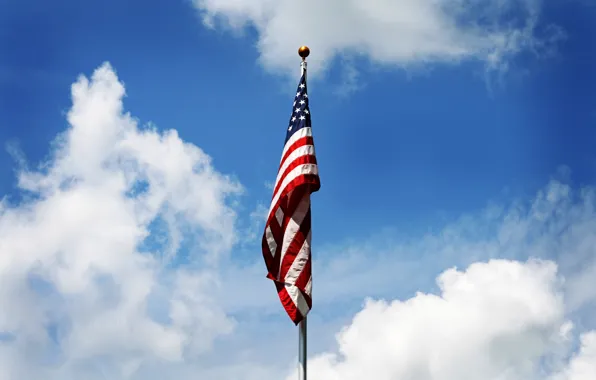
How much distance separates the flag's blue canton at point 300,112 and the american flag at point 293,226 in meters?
0.05

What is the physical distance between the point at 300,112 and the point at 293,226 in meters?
4.04

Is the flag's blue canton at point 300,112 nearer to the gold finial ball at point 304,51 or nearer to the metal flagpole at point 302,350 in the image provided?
the gold finial ball at point 304,51

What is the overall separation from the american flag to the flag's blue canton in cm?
5

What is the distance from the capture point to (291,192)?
2134 cm

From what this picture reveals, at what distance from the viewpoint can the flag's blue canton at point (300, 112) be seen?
2253 cm

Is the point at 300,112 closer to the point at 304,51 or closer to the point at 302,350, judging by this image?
the point at 304,51

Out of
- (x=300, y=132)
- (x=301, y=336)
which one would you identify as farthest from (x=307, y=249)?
(x=300, y=132)

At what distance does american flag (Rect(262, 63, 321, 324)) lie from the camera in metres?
20.4

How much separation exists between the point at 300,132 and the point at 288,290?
205 inches

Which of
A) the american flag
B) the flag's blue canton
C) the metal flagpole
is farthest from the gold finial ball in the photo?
the metal flagpole

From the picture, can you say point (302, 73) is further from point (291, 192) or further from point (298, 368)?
point (298, 368)

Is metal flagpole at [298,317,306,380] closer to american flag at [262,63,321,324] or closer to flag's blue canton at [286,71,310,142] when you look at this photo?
american flag at [262,63,321,324]

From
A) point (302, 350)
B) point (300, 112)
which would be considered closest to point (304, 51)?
point (300, 112)

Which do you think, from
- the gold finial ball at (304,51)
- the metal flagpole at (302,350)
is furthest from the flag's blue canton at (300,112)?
the metal flagpole at (302,350)
